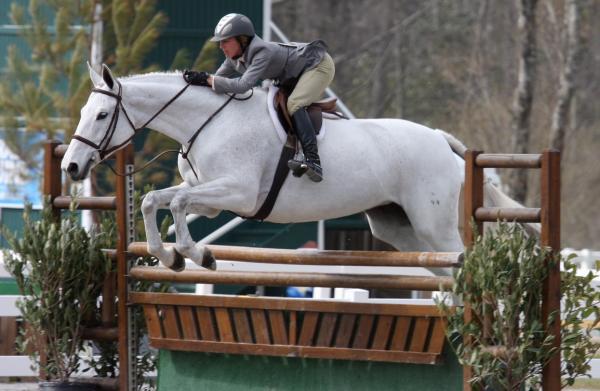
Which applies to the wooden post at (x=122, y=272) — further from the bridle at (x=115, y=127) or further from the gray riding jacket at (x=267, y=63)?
the gray riding jacket at (x=267, y=63)

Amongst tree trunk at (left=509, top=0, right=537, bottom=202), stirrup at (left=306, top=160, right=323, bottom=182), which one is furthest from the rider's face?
tree trunk at (left=509, top=0, right=537, bottom=202)

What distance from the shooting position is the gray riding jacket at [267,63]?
6.61m

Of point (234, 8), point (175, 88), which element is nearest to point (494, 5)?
point (234, 8)

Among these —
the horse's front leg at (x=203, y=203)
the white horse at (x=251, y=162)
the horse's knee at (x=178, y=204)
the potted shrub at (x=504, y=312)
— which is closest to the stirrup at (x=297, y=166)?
the white horse at (x=251, y=162)

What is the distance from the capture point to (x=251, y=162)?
6656 mm

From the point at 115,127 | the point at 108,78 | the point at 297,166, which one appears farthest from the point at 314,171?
the point at 108,78

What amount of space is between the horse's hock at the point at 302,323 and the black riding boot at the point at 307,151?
16.5 inches

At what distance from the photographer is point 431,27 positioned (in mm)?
30609

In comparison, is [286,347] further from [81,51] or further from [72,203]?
[81,51]

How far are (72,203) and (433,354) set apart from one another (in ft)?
7.15

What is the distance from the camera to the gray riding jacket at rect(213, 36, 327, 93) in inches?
260

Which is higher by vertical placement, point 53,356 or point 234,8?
point 234,8

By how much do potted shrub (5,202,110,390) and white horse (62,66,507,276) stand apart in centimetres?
59

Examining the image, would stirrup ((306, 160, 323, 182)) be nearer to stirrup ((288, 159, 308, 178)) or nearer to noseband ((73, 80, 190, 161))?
stirrup ((288, 159, 308, 178))
